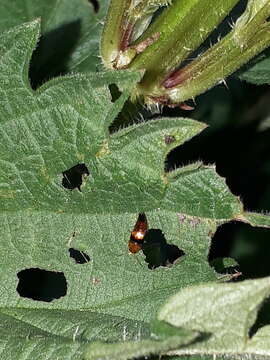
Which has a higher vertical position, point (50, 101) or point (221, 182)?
point (50, 101)

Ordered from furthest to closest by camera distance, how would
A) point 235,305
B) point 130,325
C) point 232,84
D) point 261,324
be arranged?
1. point 232,84
2. point 130,325
3. point 261,324
4. point 235,305

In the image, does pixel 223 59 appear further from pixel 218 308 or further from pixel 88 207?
pixel 218 308

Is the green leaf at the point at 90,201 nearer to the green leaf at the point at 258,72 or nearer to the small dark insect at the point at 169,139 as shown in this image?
the small dark insect at the point at 169,139

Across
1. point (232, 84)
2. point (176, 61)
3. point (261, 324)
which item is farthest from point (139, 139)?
point (232, 84)

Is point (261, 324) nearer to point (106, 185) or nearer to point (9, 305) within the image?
point (106, 185)

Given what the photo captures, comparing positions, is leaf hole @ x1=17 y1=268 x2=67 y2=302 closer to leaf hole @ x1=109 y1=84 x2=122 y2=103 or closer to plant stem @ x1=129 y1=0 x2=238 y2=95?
leaf hole @ x1=109 y1=84 x2=122 y2=103

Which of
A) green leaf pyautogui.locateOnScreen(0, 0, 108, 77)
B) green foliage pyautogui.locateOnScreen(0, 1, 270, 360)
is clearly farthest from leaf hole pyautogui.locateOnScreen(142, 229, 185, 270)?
green leaf pyautogui.locateOnScreen(0, 0, 108, 77)

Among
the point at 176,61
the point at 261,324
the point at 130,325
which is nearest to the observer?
the point at 261,324

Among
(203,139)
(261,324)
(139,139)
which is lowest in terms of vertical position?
(261,324)
